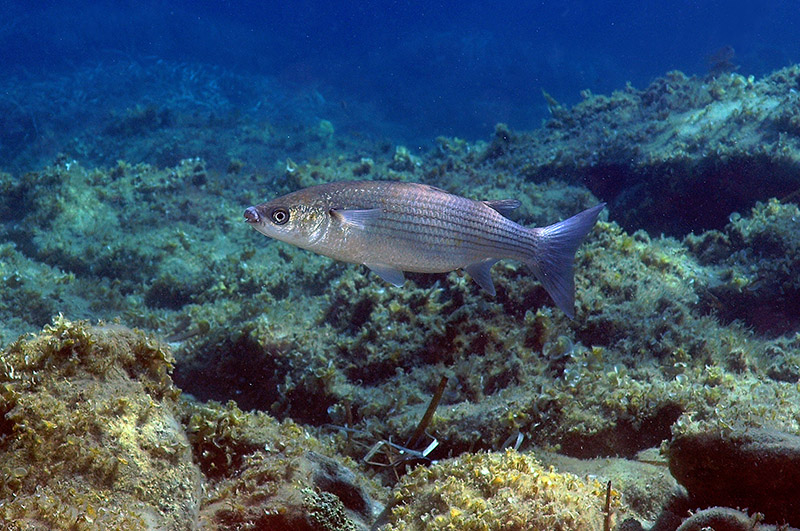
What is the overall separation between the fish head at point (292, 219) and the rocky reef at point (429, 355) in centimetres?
107

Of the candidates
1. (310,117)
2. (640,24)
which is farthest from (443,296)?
(640,24)

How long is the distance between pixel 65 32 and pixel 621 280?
41.2 meters

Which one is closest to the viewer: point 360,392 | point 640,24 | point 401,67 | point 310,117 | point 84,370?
point 84,370

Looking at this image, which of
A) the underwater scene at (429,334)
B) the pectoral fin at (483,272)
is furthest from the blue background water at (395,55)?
the pectoral fin at (483,272)

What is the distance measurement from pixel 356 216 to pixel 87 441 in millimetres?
2034

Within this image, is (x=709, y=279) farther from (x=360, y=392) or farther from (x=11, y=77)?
(x=11, y=77)

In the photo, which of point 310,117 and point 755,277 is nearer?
point 755,277

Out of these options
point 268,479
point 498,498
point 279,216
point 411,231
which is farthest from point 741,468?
point 279,216

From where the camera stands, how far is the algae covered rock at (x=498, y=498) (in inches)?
84.7

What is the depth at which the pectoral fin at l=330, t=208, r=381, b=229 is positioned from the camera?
337 centimetres

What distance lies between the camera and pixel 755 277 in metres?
6.05

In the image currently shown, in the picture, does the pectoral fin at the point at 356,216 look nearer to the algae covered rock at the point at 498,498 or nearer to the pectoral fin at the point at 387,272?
the pectoral fin at the point at 387,272

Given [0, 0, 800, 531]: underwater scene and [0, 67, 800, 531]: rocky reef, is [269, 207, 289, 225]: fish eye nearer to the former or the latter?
[0, 0, 800, 531]: underwater scene

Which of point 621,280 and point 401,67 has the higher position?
point 401,67
